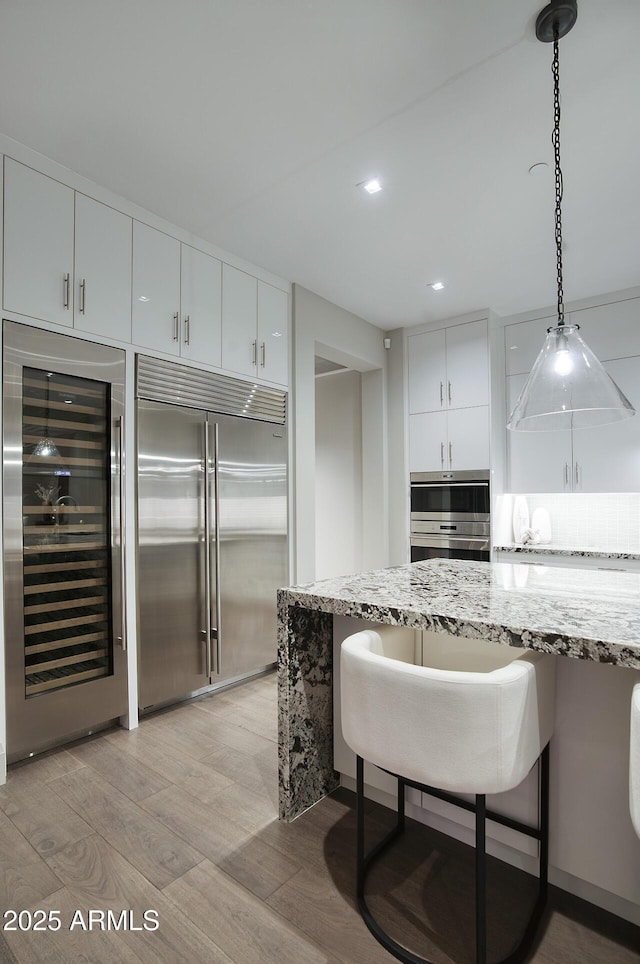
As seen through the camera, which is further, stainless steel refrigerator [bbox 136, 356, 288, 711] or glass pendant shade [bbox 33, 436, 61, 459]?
stainless steel refrigerator [bbox 136, 356, 288, 711]

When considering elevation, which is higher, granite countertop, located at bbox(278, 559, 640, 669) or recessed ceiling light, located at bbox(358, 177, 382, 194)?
recessed ceiling light, located at bbox(358, 177, 382, 194)

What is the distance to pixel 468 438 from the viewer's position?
172 inches

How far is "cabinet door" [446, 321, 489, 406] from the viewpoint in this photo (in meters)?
4.31

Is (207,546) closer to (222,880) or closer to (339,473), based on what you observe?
(222,880)

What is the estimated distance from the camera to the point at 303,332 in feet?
12.8

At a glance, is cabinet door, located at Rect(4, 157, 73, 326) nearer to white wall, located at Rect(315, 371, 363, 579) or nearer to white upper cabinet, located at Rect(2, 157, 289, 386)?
white upper cabinet, located at Rect(2, 157, 289, 386)

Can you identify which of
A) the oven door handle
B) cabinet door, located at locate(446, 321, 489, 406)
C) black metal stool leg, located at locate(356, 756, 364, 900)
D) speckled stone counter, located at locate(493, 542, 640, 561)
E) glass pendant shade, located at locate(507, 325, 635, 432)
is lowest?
black metal stool leg, located at locate(356, 756, 364, 900)

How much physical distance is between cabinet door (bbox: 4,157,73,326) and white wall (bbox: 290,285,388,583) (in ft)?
5.55

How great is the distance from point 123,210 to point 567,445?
356cm

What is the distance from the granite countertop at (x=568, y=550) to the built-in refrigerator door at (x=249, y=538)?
189cm

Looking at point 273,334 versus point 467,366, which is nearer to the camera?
point 273,334

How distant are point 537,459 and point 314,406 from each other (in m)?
1.93

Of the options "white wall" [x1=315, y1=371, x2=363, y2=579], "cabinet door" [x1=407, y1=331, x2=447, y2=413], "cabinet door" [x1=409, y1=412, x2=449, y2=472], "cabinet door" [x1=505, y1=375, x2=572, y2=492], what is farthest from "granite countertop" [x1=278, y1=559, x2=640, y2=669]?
"white wall" [x1=315, y1=371, x2=363, y2=579]

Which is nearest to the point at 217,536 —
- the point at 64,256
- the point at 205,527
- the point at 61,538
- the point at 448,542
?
the point at 205,527
